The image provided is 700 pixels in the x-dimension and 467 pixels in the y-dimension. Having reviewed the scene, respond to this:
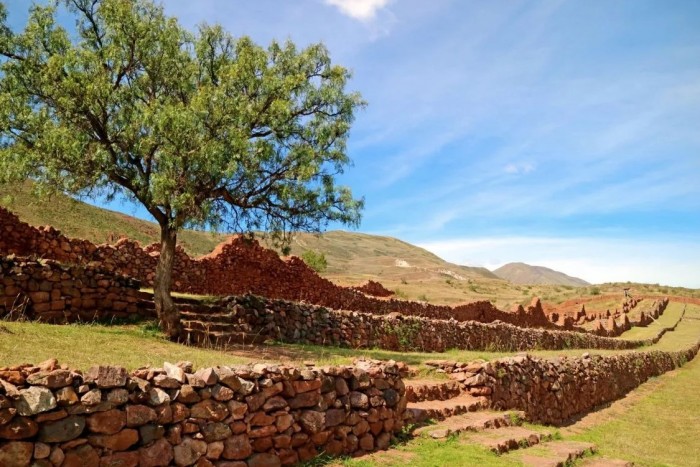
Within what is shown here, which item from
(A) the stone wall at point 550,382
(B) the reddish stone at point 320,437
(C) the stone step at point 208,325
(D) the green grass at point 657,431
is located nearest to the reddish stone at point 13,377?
(B) the reddish stone at point 320,437

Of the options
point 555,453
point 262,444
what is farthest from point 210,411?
point 555,453

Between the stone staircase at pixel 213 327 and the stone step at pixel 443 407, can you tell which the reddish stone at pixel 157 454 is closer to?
the stone step at pixel 443 407

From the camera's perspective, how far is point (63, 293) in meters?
15.1

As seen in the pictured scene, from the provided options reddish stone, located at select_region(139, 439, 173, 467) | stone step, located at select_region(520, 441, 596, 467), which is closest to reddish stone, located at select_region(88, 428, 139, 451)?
reddish stone, located at select_region(139, 439, 173, 467)

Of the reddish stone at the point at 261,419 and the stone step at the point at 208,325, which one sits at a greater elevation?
the stone step at the point at 208,325

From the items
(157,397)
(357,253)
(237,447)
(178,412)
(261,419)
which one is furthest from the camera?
(357,253)

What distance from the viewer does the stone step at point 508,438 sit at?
9359 mm

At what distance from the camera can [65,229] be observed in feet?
117

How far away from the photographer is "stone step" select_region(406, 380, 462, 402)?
11.2 meters

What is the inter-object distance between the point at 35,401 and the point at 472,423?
25.0 ft

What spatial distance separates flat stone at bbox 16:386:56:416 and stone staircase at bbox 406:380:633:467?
19.3 feet

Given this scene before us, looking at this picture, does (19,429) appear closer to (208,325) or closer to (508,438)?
(508,438)

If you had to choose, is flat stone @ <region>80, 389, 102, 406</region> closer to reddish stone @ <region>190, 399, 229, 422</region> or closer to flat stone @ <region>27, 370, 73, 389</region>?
flat stone @ <region>27, 370, 73, 389</region>

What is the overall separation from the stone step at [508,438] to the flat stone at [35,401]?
6.55 meters
